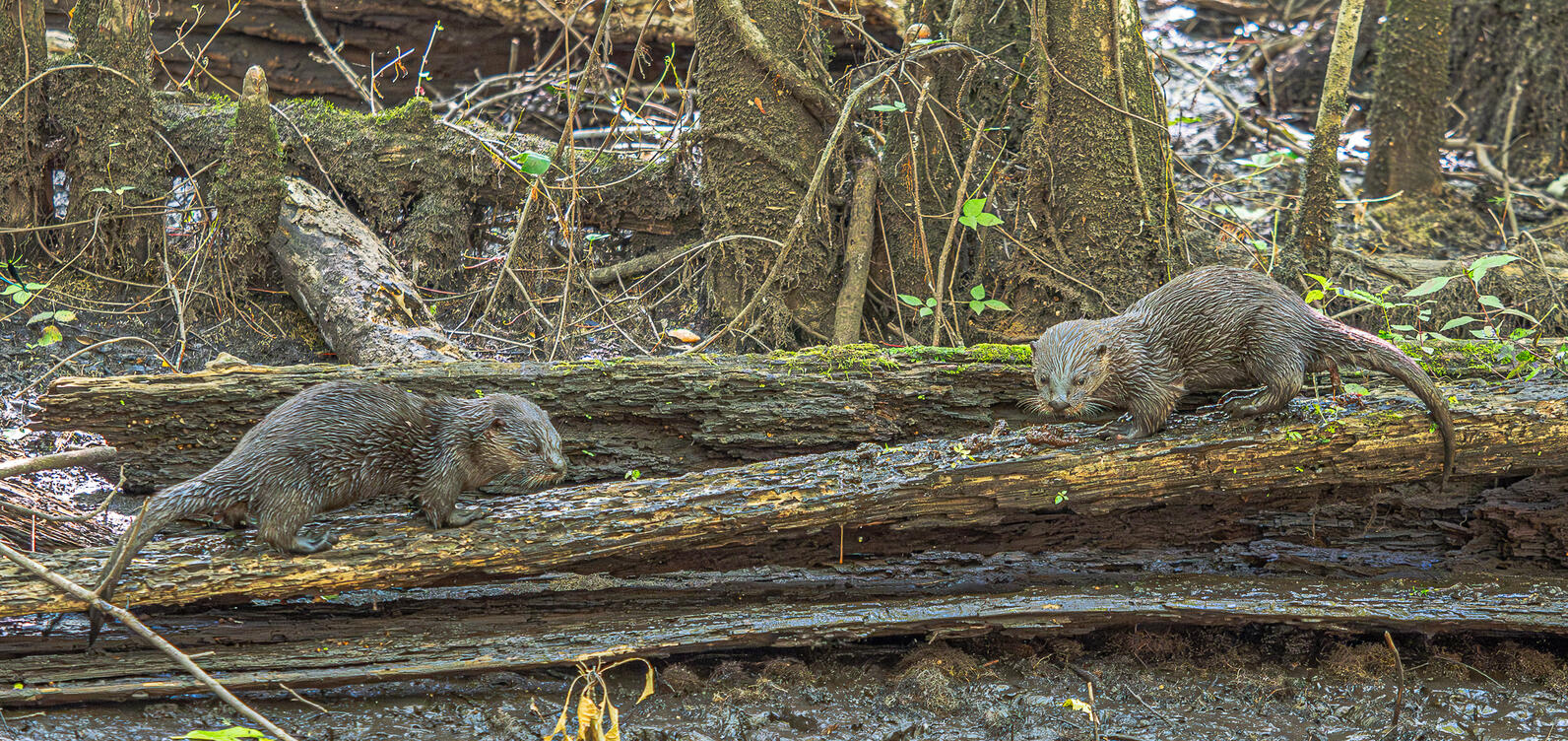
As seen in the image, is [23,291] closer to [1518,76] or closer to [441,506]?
[441,506]

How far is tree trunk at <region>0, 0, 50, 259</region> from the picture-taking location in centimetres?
684

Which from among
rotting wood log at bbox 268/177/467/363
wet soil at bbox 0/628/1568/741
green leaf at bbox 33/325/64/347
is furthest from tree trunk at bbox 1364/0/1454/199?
green leaf at bbox 33/325/64/347

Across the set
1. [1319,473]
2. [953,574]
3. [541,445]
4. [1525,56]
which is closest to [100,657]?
[541,445]

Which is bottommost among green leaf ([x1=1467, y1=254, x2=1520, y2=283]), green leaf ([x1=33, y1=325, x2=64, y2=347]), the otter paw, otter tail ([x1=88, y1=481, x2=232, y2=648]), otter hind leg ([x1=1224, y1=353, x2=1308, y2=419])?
the otter paw

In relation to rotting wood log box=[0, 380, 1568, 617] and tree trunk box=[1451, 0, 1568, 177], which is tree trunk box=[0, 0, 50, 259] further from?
tree trunk box=[1451, 0, 1568, 177]

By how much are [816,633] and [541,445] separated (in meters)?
1.37

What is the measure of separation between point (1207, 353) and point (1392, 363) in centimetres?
73

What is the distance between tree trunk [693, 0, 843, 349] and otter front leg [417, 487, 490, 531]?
2.78 metres

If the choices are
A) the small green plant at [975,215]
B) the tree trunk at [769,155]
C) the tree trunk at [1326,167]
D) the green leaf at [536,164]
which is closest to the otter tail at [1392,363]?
the small green plant at [975,215]

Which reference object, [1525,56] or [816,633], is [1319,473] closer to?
[816,633]

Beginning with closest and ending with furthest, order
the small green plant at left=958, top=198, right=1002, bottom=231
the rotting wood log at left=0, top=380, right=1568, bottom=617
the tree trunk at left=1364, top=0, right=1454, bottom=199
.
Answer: the rotting wood log at left=0, top=380, right=1568, bottom=617
the small green plant at left=958, top=198, right=1002, bottom=231
the tree trunk at left=1364, top=0, right=1454, bottom=199

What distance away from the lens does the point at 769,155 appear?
6.59 meters

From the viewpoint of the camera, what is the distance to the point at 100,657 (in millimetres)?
3988

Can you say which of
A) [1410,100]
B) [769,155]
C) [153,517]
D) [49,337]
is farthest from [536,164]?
[1410,100]
